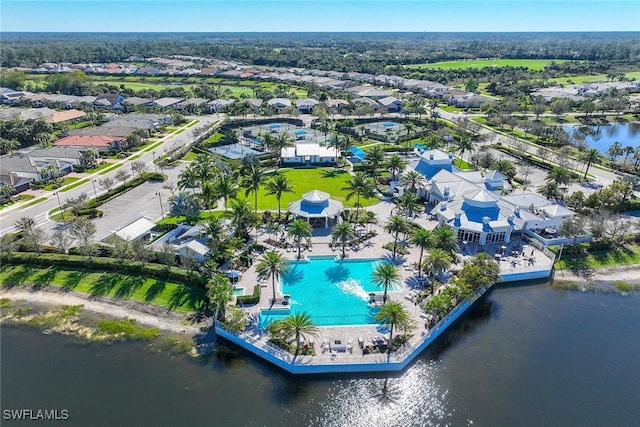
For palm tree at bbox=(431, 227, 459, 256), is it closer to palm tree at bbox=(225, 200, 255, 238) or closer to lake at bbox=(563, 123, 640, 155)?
palm tree at bbox=(225, 200, 255, 238)

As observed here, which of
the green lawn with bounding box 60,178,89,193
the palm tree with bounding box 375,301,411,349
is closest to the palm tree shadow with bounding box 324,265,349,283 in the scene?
the palm tree with bounding box 375,301,411,349

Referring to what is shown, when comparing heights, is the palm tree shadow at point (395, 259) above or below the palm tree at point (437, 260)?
below

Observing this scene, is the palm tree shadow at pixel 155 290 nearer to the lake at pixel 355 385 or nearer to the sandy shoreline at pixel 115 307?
the sandy shoreline at pixel 115 307

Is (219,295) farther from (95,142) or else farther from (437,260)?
(95,142)

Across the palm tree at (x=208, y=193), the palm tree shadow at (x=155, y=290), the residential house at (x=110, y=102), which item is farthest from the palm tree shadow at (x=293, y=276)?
the residential house at (x=110, y=102)

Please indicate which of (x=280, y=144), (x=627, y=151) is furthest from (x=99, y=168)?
(x=627, y=151)

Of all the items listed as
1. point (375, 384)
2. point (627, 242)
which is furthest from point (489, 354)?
point (627, 242)
